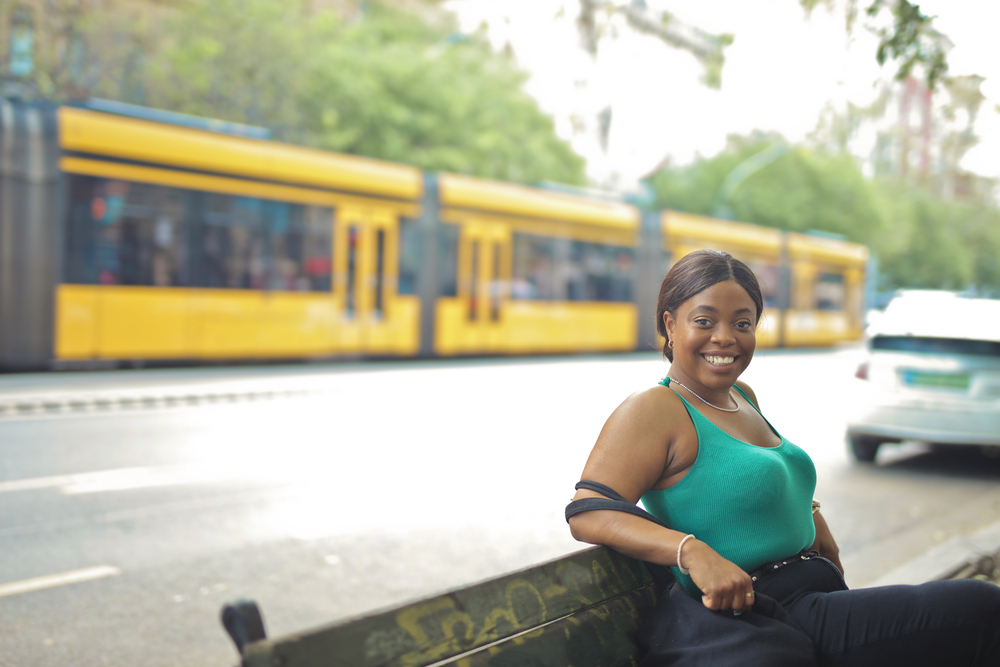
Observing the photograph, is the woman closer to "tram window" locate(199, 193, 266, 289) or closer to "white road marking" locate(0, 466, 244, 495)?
"white road marking" locate(0, 466, 244, 495)

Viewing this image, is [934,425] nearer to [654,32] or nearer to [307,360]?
[654,32]

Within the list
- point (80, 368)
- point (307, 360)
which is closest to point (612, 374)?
point (307, 360)

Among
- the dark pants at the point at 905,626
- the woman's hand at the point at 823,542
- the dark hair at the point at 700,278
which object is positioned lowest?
the dark pants at the point at 905,626

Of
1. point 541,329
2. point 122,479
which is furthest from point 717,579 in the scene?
point 541,329

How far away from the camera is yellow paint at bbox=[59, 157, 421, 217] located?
12758 mm

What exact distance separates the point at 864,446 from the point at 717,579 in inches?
311

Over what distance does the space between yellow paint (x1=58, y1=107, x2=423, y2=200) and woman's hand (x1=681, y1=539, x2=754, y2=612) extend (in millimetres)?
12354

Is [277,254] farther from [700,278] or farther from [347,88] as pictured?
[700,278]

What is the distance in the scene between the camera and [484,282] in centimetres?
1827

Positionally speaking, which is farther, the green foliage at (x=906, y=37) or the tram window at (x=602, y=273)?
the tram window at (x=602, y=273)

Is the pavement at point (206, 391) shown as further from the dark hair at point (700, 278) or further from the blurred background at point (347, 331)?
the dark hair at point (700, 278)

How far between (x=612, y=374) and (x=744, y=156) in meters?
29.5

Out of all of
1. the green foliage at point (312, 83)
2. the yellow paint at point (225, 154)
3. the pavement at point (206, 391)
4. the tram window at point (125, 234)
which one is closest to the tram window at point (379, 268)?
the yellow paint at point (225, 154)

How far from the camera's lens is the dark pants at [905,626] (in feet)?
7.34
